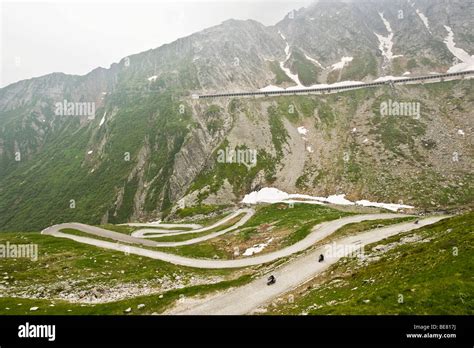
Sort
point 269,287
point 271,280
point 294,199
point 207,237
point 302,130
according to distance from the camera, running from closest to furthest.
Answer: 1. point 269,287
2. point 271,280
3. point 207,237
4. point 294,199
5. point 302,130

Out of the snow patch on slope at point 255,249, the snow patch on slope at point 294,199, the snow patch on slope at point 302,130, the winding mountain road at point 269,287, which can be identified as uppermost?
the snow patch on slope at point 302,130

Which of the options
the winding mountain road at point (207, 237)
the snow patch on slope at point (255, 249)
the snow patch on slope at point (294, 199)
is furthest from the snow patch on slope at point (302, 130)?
the snow patch on slope at point (255, 249)

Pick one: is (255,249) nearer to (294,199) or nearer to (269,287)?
(269,287)

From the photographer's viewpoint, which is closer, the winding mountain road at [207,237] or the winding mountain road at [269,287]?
the winding mountain road at [269,287]

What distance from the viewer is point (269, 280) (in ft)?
124

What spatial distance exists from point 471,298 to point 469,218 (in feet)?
74.4

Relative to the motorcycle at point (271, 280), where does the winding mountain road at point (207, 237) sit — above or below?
below

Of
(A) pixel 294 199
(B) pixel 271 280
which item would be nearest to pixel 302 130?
(A) pixel 294 199

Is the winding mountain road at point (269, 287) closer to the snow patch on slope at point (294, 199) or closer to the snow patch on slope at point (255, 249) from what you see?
the snow patch on slope at point (255, 249)

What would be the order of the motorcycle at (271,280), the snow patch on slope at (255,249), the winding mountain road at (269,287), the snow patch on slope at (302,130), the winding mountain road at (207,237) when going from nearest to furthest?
the winding mountain road at (269,287)
the motorcycle at (271,280)
the winding mountain road at (207,237)
the snow patch on slope at (255,249)
the snow patch on slope at (302,130)

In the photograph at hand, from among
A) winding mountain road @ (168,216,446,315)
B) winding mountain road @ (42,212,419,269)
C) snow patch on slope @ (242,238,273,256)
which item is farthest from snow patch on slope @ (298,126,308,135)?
winding mountain road @ (168,216,446,315)

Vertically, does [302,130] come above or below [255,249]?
above

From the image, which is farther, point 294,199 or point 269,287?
point 294,199
